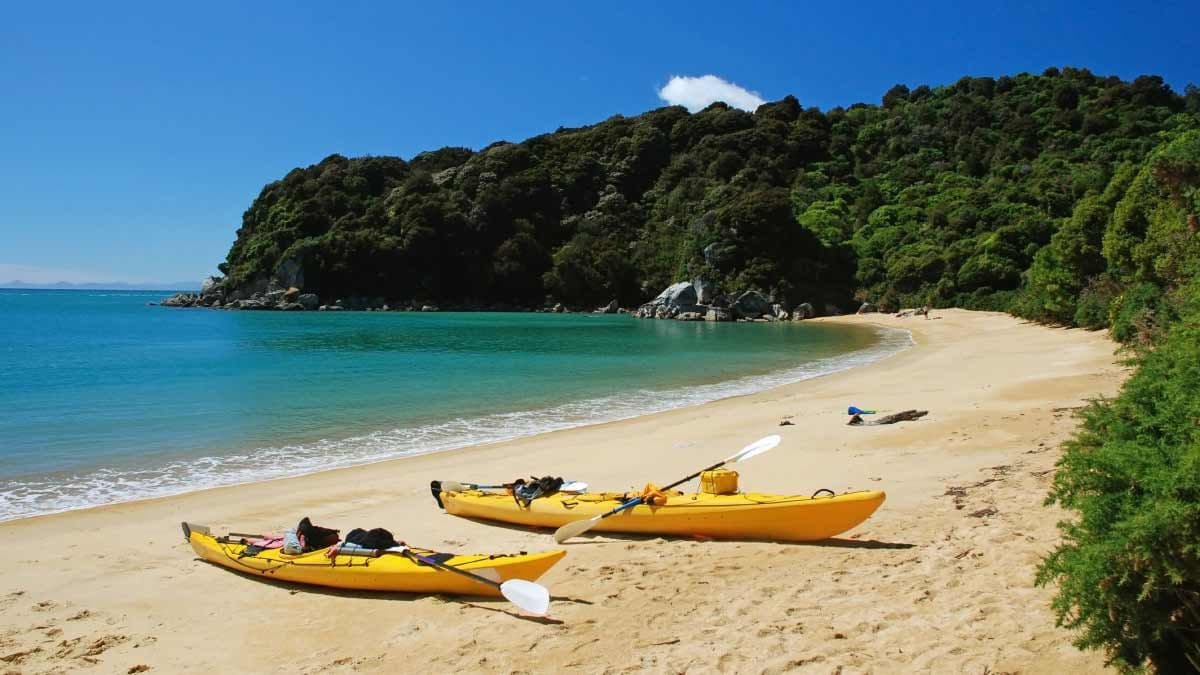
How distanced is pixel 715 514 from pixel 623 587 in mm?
1495

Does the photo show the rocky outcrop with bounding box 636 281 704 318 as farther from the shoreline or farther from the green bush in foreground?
the green bush in foreground

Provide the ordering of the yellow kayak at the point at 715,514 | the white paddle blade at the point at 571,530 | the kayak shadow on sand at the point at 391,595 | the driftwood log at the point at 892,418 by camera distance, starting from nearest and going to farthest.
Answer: the kayak shadow on sand at the point at 391,595 < the yellow kayak at the point at 715,514 < the white paddle blade at the point at 571,530 < the driftwood log at the point at 892,418

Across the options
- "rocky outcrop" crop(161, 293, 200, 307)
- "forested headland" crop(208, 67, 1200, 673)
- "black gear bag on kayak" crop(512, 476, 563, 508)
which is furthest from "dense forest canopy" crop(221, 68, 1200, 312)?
"black gear bag on kayak" crop(512, 476, 563, 508)

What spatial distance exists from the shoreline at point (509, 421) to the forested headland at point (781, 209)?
505 inches

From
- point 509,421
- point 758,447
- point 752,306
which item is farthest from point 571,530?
point 752,306

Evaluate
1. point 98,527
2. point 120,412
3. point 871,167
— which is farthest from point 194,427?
point 871,167

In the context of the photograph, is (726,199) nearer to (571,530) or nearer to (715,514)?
(715,514)

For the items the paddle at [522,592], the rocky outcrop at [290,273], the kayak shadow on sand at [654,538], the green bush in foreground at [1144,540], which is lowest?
the kayak shadow on sand at [654,538]

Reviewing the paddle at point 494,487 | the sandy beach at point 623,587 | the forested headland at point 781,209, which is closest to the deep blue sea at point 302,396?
the sandy beach at point 623,587

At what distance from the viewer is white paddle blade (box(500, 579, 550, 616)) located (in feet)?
17.7

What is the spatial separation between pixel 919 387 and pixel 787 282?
54.3 m

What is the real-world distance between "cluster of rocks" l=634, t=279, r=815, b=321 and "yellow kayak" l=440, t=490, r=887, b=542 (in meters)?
61.6

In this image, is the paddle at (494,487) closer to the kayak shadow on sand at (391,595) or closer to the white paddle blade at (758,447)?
A: the white paddle blade at (758,447)

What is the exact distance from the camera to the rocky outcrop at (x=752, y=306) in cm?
6975
